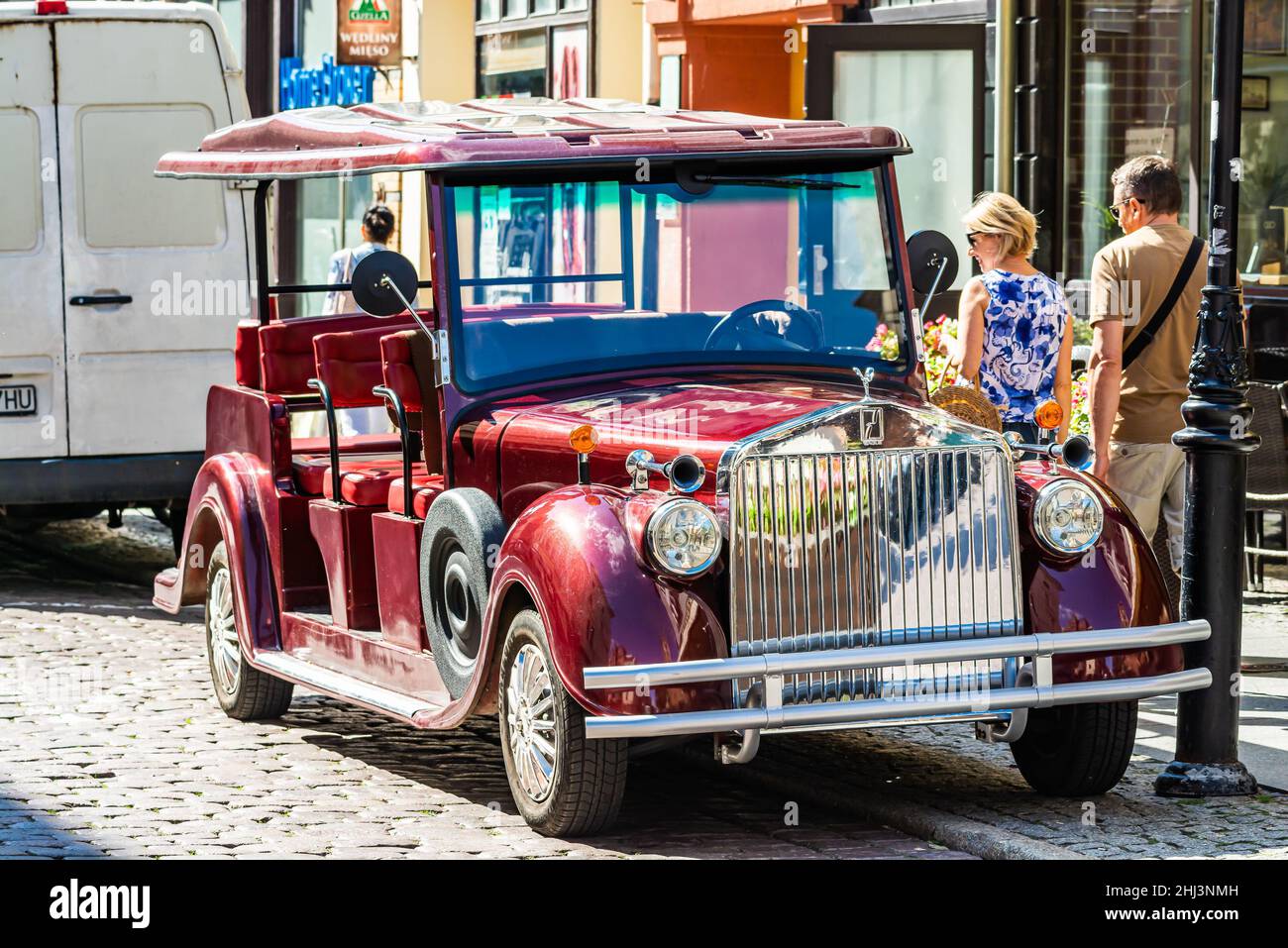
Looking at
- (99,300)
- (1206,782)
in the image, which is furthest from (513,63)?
(1206,782)

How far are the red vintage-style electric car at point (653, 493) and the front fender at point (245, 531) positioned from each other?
0.05ft

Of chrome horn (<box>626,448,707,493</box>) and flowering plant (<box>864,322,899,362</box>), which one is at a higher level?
flowering plant (<box>864,322,899,362</box>)

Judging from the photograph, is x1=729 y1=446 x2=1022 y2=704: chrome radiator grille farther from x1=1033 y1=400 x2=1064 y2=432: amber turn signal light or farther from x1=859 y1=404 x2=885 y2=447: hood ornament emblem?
x1=1033 y1=400 x2=1064 y2=432: amber turn signal light

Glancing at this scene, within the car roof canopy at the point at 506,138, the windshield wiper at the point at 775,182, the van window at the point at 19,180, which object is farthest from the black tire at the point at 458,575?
the van window at the point at 19,180

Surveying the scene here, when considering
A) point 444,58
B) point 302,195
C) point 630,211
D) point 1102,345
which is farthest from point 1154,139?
point 302,195

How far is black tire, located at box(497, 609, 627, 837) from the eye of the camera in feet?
21.0

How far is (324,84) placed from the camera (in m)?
23.2

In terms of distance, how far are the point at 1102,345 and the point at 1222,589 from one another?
55.1 inches

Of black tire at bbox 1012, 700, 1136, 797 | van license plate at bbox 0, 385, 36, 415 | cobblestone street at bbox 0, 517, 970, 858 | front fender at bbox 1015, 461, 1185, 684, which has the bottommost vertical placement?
cobblestone street at bbox 0, 517, 970, 858

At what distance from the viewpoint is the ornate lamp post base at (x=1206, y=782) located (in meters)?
7.03

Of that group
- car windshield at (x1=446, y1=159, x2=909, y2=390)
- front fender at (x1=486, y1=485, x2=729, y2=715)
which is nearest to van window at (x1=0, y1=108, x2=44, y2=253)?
car windshield at (x1=446, y1=159, x2=909, y2=390)

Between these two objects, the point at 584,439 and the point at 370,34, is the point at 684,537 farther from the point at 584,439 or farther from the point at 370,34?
the point at 370,34

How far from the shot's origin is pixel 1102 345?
8.16 metres

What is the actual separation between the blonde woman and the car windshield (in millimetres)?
686
